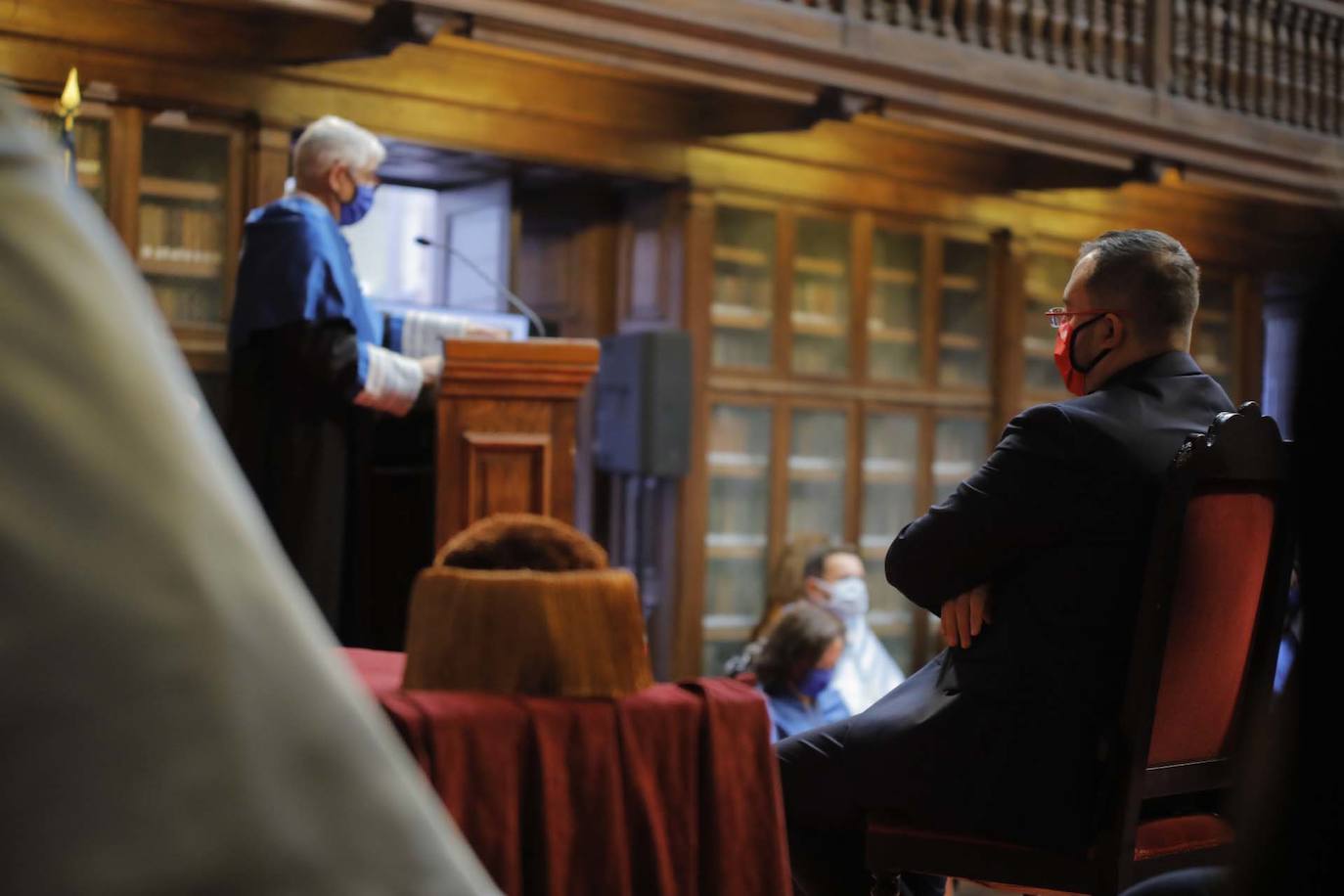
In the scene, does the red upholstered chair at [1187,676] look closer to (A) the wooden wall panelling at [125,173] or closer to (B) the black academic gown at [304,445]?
(B) the black academic gown at [304,445]

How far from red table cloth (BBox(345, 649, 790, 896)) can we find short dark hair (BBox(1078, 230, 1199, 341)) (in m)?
1.11

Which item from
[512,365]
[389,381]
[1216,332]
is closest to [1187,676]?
[512,365]

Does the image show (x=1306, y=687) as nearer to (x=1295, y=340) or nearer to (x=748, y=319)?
(x=1295, y=340)

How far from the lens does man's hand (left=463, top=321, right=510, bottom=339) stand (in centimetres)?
470

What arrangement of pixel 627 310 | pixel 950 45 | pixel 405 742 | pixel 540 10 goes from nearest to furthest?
pixel 405 742, pixel 540 10, pixel 950 45, pixel 627 310

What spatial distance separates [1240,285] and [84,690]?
9737 millimetres

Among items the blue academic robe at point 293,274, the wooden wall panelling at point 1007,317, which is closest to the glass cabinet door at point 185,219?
the blue academic robe at point 293,274

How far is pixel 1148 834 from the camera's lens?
2406 millimetres

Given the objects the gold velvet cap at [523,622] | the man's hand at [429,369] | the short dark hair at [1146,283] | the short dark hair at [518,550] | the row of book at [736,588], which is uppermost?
the short dark hair at [1146,283]

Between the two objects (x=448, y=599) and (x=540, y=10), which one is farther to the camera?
(x=540, y=10)

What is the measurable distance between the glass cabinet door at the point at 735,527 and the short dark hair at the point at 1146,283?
4.58 m

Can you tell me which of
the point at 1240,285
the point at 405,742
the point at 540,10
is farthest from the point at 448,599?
the point at 1240,285

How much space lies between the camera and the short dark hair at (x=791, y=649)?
558cm

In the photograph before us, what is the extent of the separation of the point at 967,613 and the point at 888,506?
548 cm
